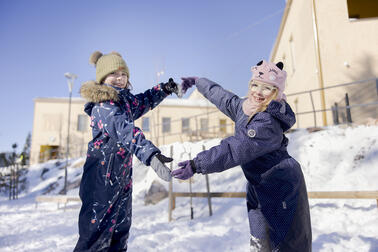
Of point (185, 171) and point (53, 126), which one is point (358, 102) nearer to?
point (185, 171)

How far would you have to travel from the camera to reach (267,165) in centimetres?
163

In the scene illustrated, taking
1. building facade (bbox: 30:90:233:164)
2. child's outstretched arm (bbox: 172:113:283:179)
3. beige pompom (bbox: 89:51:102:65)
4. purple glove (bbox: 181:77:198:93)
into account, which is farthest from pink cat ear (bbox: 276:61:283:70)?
building facade (bbox: 30:90:233:164)

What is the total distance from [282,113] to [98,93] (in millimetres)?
1322

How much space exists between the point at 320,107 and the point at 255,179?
28.7 feet

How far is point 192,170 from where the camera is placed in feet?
4.72

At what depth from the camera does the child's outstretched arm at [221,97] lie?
1880mm

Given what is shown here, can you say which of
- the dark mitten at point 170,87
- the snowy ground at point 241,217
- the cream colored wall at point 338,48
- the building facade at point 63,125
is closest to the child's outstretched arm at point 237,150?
the dark mitten at point 170,87

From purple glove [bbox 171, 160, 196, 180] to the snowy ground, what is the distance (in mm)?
2225

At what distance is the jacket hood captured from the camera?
5.10ft

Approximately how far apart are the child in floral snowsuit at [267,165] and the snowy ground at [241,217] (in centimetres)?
177

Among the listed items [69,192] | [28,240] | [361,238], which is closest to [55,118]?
[69,192]

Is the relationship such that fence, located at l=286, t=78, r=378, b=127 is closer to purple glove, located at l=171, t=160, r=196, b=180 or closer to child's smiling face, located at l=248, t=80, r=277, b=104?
child's smiling face, located at l=248, t=80, r=277, b=104

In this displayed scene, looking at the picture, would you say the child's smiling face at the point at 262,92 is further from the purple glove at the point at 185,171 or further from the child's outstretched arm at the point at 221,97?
the purple glove at the point at 185,171

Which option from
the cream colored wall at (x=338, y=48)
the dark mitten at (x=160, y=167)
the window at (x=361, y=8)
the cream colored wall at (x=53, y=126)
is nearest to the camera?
the dark mitten at (x=160, y=167)
